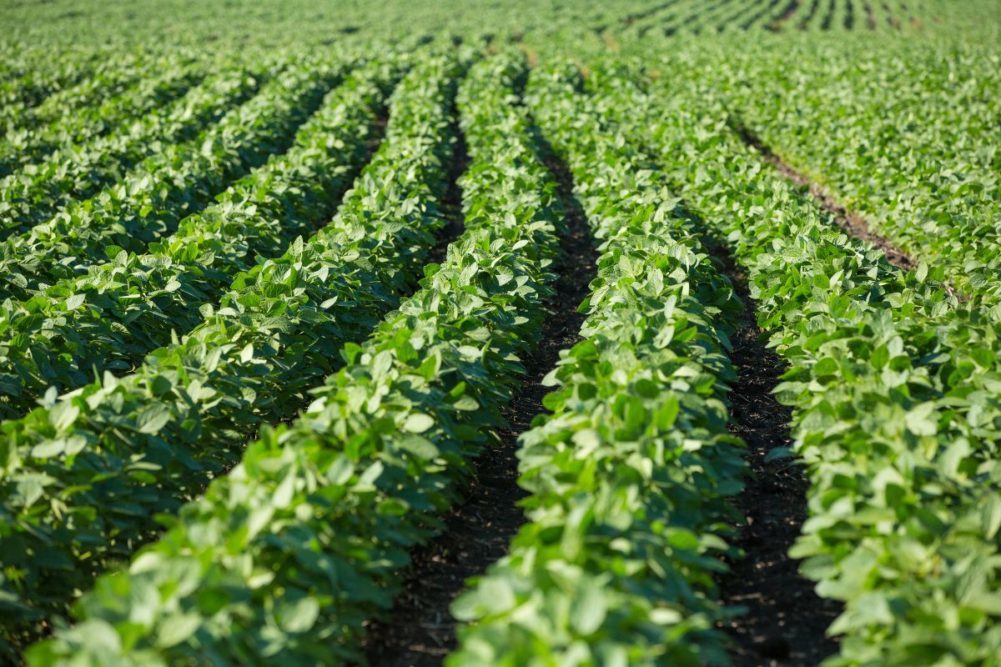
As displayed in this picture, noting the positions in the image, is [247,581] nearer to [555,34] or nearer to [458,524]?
[458,524]

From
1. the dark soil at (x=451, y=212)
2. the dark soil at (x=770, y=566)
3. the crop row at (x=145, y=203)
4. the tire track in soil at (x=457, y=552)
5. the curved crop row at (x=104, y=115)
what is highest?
the curved crop row at (x=104, y=115)

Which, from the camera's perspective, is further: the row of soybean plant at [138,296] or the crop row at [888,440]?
the row of soybean plant at [138,296]

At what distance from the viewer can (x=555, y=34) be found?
3000 cm

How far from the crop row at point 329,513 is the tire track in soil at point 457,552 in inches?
9.7

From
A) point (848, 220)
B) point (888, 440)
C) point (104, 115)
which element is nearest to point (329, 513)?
point (888, 440)

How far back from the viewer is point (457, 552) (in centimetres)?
429

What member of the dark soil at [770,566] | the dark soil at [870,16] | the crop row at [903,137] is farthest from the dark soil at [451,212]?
the dark soil at [870,16]

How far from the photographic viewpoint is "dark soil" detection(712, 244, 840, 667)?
3.52 m

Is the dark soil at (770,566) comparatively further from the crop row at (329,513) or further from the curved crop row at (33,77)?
the curved crop row at (33,77)

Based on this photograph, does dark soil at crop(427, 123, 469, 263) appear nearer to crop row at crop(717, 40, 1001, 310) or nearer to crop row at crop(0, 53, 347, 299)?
crop row at crop(0, 53, 347, 299)

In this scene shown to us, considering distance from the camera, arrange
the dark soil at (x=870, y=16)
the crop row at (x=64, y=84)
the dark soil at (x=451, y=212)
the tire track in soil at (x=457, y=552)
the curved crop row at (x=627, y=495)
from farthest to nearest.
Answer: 1. the dark soil at (x=870, y=16)
2. the crop row at (x=64, y=84)
3. the dark soil at (x=451, y=212)
4. the tire track in soil at (x=457, y=552)
5. the curved crop row at (x=627, y=495)

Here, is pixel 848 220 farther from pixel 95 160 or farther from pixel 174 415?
pixel 95 160

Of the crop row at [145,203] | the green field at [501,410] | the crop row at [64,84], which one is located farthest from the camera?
the crop row at [64,84]

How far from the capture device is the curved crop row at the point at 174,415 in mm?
3467
